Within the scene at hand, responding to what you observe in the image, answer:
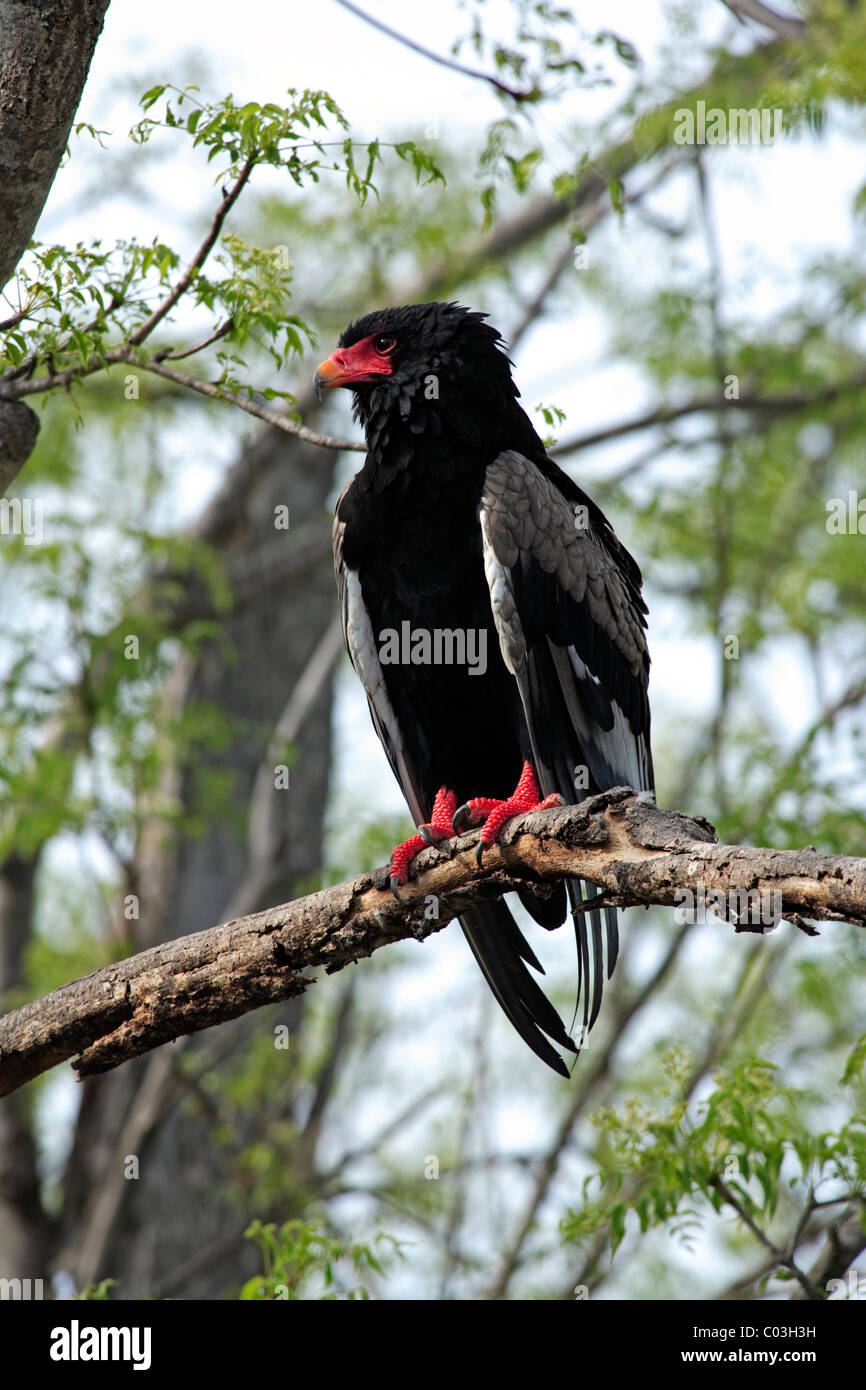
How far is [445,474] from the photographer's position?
5.23m

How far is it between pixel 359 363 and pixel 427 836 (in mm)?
2223

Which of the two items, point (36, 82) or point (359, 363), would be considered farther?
point (359, 363)

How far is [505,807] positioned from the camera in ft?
14.5

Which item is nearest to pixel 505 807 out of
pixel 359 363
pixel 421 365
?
pixel 421 365

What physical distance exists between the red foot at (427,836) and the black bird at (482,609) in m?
0.02

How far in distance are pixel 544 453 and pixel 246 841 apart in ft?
22.9

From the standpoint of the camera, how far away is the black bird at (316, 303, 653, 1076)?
5039 millimetres

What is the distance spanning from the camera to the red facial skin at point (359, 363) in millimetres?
5578

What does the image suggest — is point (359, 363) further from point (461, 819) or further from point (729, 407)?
point (729, 407)

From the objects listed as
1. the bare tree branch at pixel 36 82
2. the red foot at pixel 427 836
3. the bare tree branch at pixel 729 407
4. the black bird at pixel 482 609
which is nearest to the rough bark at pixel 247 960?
the red foot at pixel 427 836

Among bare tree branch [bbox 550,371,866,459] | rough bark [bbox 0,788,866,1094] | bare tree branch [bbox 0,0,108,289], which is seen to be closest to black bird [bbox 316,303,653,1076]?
rough bark [bbox 0,788,866,1094]

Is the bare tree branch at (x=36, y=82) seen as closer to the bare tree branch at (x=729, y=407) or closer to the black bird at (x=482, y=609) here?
the black bird at (x=482, y=609)

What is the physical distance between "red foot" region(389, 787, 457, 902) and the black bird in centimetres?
2

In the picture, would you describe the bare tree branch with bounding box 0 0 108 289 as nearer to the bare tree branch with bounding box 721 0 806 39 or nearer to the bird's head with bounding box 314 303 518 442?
the bird's head with bounding box 314 303 518 442
